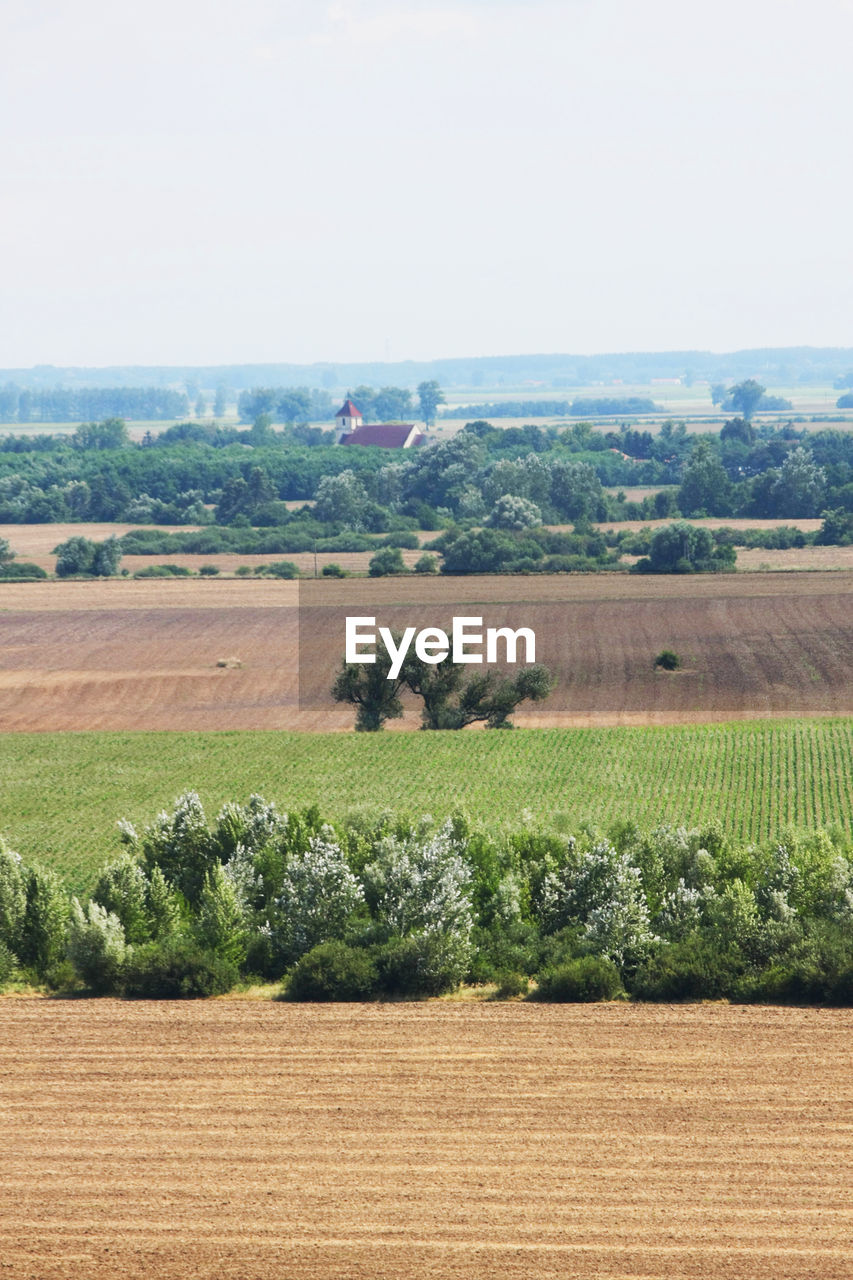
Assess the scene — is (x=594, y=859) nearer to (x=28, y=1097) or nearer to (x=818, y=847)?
(x=818, y=847)

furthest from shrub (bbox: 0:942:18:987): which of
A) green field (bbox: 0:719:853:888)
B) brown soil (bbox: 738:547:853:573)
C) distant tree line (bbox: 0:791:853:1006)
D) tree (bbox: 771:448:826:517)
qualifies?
tree (bbox: 771:448:826:517)

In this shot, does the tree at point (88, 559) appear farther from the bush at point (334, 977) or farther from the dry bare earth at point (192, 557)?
the bush at point (334, 977)

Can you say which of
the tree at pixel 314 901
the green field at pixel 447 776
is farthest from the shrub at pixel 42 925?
the green field at pixel 447 776

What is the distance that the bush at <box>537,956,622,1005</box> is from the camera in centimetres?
2811

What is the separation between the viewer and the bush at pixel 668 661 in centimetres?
6431

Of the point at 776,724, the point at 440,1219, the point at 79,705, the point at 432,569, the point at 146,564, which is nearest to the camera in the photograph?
the point at 440,1219

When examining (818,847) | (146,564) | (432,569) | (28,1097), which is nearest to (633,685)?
(818,847)

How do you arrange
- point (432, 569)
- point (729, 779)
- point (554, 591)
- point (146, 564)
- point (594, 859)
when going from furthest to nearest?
point (146, 564)
point (432, 569)
point (554, 591)
point (729, 779)
point (594, 859)

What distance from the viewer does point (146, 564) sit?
106 m

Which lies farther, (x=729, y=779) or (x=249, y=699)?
(x=249, y=699)

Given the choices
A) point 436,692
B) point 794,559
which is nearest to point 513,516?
point 794,559

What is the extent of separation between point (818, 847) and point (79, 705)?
1459 inches

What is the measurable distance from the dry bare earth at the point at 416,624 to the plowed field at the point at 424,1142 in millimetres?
31733

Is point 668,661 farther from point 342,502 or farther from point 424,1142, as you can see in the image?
point 342,502
